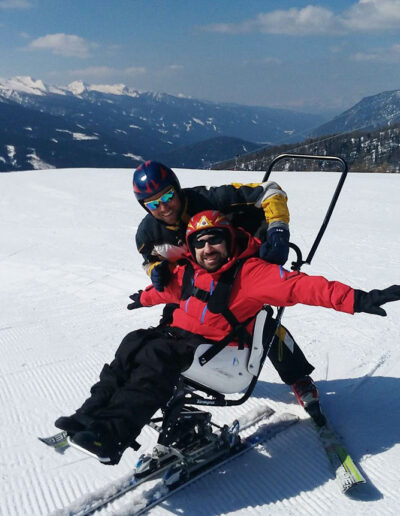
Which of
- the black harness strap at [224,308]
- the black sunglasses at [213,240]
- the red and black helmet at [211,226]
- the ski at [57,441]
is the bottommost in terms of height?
the ski at [57,441]

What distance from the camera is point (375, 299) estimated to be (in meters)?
2.53

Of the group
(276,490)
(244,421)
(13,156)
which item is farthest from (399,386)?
(13,156)

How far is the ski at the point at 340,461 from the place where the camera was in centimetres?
297

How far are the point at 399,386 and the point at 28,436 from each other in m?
3.00

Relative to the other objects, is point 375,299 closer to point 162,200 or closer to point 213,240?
point 213,240

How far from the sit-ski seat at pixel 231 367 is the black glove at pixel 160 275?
653 mm

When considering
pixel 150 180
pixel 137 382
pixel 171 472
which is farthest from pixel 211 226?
pixel 171 472

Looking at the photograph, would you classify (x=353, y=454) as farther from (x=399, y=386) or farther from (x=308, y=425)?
(x=399, y=386)

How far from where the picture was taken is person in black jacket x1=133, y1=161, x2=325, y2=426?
3541mm

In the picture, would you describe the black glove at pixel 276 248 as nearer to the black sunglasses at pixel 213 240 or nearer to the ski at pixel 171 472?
the black sunglasses at pixel 213 240

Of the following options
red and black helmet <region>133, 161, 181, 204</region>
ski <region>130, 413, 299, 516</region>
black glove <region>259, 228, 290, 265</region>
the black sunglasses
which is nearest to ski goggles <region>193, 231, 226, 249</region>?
the black sunglasses

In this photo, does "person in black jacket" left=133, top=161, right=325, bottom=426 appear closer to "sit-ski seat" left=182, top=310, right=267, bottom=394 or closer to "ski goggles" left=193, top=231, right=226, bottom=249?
"ski goggles" left=193, top=231, right=226, bottom=249

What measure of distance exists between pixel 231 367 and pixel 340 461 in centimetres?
96

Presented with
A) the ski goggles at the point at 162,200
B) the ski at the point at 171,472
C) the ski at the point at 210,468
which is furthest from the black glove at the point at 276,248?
the ski at the point at 210,468
